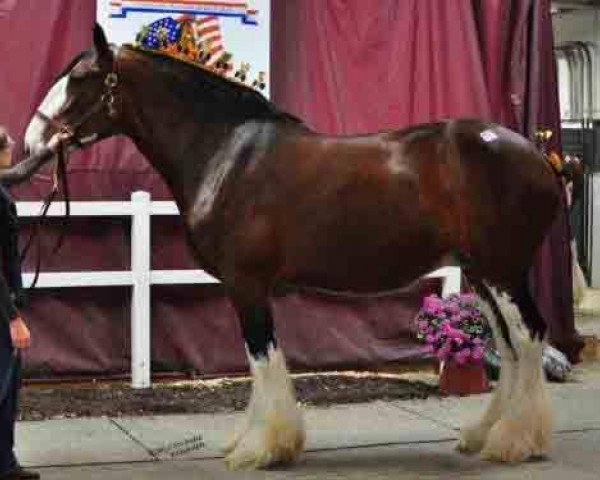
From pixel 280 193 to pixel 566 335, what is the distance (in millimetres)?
3412

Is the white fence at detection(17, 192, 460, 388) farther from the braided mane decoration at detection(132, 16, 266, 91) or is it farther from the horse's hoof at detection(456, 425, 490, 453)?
the horse's hoof at detection(456, 425, 490, 453)

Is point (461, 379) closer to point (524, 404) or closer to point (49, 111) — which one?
point (524, 404)

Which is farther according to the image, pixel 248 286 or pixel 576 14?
pixel 576 14

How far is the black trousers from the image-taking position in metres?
4.07

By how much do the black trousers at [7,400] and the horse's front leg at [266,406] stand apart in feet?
3.04

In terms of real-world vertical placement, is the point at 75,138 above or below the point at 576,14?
below

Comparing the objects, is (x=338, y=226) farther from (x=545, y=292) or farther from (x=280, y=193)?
(x=545, y=292)

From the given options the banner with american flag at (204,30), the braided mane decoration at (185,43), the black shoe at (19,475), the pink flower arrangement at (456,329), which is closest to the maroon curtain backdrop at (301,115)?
the banner with american flag at (204,30)

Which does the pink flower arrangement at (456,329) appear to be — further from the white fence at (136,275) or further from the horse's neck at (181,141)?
the horse's neck at (181,141)

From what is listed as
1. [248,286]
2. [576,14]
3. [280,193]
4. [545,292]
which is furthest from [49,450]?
[576,14]

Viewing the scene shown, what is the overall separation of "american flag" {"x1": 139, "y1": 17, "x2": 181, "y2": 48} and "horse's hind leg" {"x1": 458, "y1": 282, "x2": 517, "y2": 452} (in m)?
2.59

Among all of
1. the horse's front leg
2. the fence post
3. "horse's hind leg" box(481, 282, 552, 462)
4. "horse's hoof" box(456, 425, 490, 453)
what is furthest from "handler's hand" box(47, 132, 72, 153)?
"horse's hoof" box(456, 425, 490, 453)

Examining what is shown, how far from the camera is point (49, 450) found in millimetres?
4871

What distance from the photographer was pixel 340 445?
5.01m
